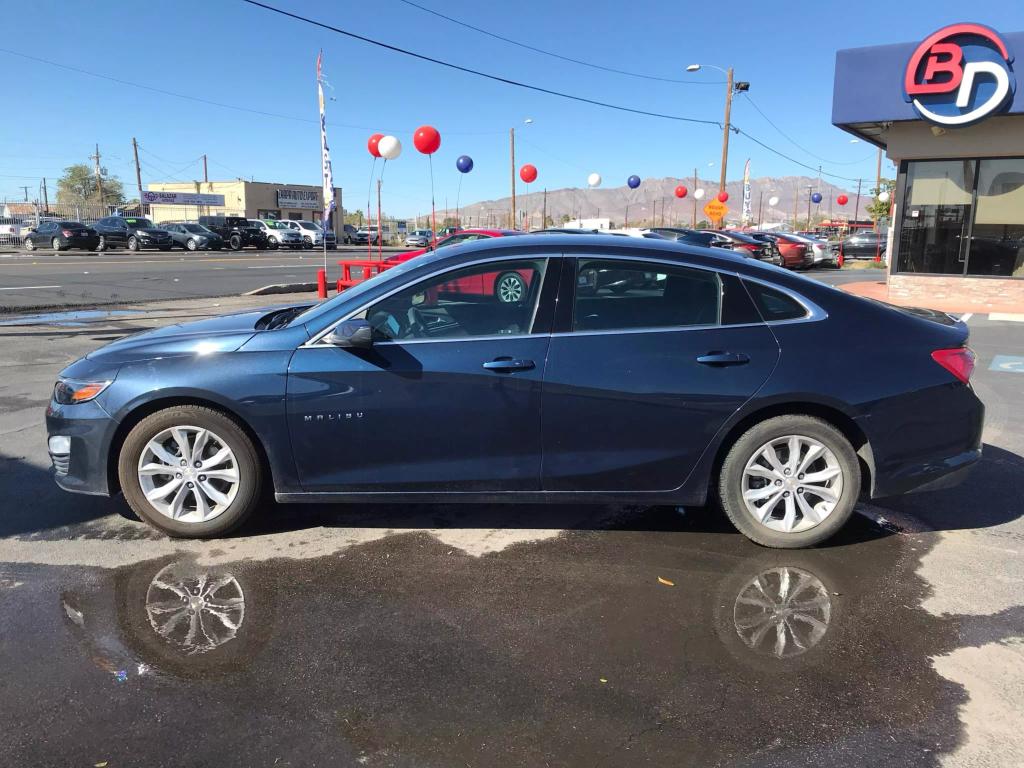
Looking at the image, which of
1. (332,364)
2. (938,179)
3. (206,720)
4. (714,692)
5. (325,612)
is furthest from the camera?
(938,179)

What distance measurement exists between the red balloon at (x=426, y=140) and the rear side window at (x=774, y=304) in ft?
45.8

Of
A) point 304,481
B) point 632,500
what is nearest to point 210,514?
point 304,481

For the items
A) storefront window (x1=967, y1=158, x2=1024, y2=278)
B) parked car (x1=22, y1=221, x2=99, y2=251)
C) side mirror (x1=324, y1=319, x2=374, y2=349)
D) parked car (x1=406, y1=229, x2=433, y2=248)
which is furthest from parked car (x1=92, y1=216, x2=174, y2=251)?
side mirror (x1=324, y1=319, x2=374, y2=349)

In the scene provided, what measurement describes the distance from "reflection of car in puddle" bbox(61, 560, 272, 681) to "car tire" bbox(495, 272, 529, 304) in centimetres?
185

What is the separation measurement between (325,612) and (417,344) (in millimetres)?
1351

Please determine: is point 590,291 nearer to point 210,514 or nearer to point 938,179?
point 210,514

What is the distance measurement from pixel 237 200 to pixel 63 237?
114 ft

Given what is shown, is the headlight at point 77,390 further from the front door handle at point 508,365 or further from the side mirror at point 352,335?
the front door handle at point 508,365

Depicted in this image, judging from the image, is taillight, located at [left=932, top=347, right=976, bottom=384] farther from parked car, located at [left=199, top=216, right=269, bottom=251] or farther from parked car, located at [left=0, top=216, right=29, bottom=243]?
parked car, located at [left=0, top=216, right=29, bottom=243]

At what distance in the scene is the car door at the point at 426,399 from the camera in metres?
3.74

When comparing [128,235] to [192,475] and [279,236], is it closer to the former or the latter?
[279,236]

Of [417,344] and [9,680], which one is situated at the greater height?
[417,344]

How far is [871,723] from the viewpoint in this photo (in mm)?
2607

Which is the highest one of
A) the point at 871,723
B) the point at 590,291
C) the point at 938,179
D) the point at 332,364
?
the point at 938,179
